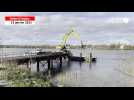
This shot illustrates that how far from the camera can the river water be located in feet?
16.5

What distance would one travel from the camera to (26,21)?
4.43 m

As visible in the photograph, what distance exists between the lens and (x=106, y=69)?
6.21 meters

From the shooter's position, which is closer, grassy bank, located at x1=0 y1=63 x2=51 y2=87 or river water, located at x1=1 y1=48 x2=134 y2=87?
grassy bank, located at x1=0 y1=63 x2=51 y2=87

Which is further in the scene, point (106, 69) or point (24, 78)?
point (106, 69)

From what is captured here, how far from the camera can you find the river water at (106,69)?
5.04m

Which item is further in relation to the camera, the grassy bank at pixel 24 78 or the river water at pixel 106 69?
the river water at pixel 106 69

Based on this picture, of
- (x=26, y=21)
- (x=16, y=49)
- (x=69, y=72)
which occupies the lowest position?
(x=69, y=72)

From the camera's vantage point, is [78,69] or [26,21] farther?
[78,69]
